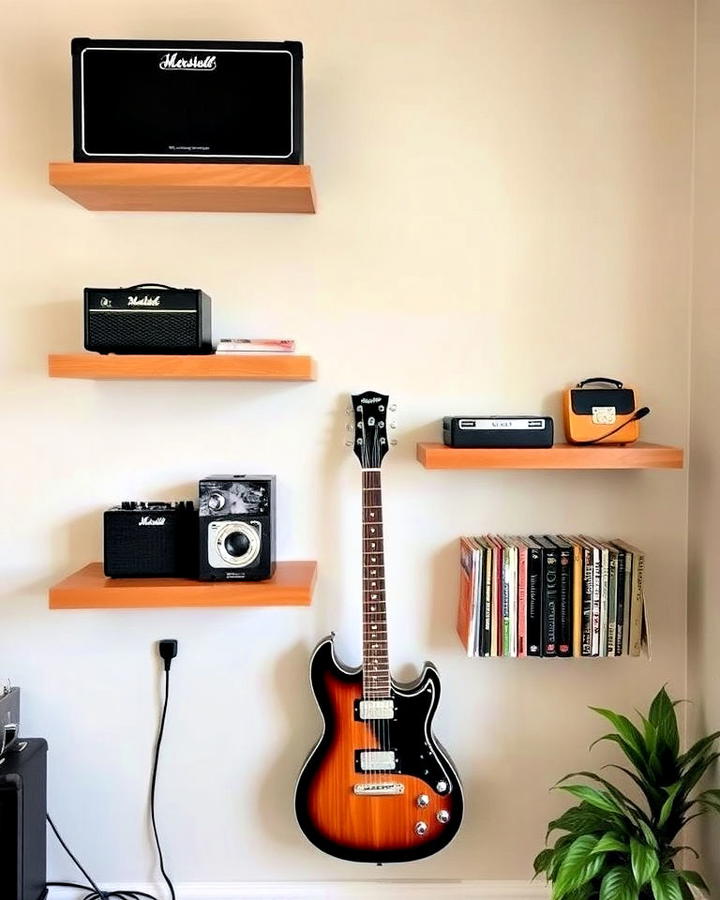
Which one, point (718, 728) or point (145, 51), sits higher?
point (145, 51)

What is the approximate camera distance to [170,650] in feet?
5.84

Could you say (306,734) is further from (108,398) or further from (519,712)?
(108,398)

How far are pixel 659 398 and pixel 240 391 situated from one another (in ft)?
3.16

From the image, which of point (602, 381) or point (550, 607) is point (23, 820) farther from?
point (602, 381)

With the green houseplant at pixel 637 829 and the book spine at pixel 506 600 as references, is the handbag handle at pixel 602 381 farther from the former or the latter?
the green houseplant at pixel 637 829

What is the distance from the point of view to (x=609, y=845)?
1.44m

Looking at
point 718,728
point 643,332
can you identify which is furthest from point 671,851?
point 643,332

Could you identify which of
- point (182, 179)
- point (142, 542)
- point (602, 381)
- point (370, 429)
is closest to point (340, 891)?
point (142, 542)

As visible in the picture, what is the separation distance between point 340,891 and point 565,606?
854 millimetres

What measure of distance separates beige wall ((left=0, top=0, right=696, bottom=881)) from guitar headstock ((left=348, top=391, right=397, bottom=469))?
0.08 m

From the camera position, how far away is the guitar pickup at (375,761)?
5.55ft

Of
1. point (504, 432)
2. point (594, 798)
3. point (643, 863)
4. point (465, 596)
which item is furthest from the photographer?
point (465, 596)

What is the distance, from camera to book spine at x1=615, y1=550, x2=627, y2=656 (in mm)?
1657

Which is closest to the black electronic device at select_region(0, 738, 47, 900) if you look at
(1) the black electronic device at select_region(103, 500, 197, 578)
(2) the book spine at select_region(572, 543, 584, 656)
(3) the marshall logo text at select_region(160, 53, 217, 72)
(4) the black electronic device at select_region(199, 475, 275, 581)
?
(1) the black electronic device at select_region(103, 500, 197, 578)
